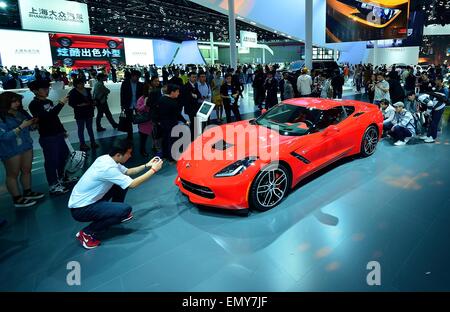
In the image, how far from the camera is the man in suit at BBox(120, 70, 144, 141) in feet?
21.8

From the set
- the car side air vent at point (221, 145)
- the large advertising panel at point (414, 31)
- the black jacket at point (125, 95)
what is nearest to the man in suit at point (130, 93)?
the black jacket at point (125, 95)

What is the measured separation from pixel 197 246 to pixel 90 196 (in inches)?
46.7

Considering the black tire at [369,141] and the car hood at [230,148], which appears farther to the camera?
the black tire at [369,141]

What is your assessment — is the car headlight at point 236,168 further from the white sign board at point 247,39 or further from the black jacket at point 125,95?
the white sign board at point 247,39

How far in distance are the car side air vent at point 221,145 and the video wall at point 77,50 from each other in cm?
1917

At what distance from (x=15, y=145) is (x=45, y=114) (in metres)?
0.55

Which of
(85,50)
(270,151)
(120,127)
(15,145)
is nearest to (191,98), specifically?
(120,127)

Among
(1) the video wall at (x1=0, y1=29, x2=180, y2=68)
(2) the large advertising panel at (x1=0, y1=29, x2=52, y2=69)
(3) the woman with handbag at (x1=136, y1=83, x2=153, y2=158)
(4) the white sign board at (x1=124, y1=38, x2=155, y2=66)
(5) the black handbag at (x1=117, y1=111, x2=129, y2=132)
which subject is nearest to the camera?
(3) the woman with handbag at (x1=136, y1=83, x2=153, y2=158)

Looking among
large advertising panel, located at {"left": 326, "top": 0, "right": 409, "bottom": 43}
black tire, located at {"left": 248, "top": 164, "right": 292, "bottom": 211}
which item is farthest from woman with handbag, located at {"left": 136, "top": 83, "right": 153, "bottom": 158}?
large advertising panel, located at {"left": 326, "top": 0, "right": 409, "bottom": 43}

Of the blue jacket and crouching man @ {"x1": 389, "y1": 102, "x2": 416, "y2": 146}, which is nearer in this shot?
the blue jacket

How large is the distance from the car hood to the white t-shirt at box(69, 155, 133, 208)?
3.09ft

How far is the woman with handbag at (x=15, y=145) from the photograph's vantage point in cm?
361

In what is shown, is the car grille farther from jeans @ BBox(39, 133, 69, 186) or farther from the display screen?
the display screen

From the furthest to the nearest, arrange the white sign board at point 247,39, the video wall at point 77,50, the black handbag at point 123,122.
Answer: the video wall at point 77,50, the white sign board at point 247,39, the black handbag at point 123,122
